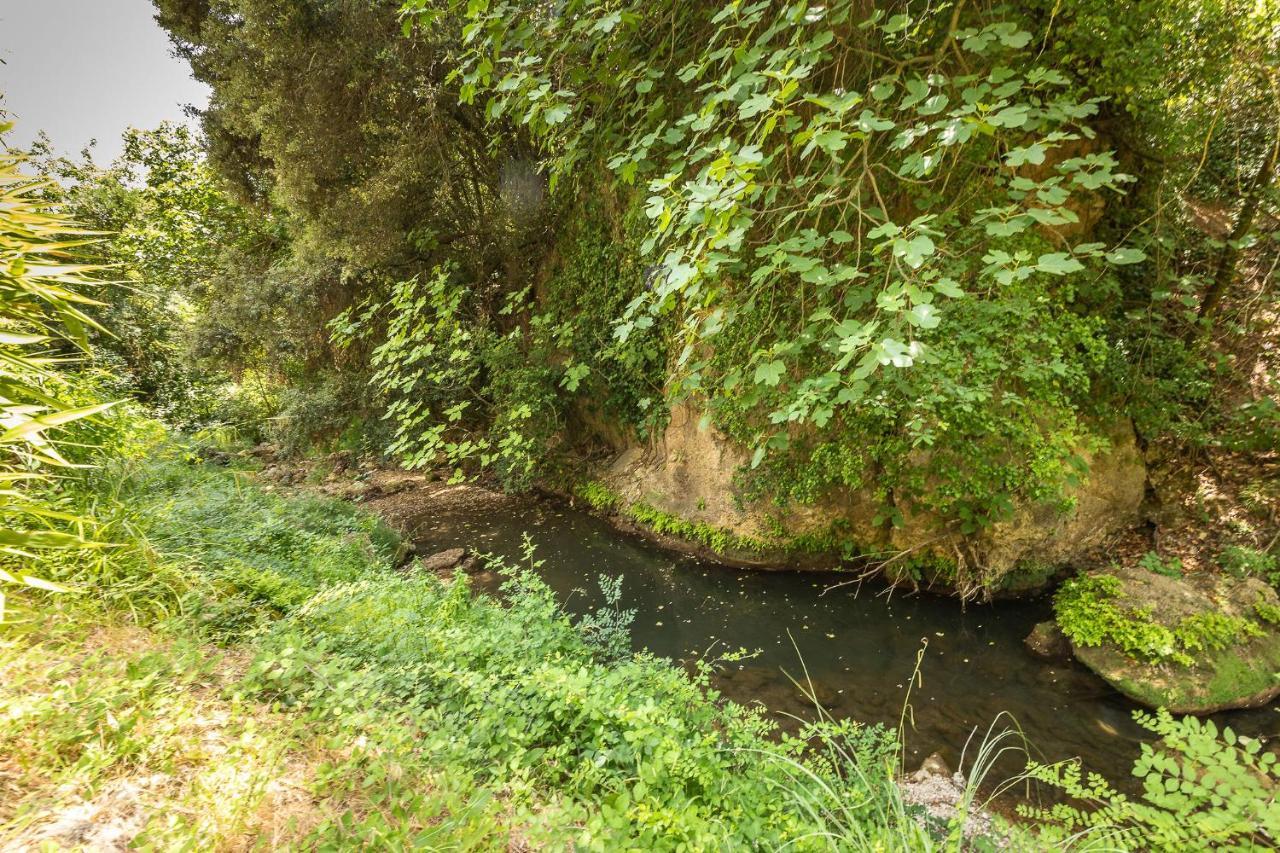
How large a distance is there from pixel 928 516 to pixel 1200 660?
1906 millimetres

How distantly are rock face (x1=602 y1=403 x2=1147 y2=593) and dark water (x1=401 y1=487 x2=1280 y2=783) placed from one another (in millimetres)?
419

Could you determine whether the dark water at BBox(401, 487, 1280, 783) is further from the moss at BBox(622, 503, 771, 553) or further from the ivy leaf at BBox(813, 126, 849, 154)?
the ivy leaf at BBox(813, 126, 849, 154)

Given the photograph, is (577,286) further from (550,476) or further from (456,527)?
(456,527)

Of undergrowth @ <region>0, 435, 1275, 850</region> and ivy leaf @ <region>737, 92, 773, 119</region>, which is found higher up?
ivy leaf @ <region>737, 92, 773, 119</region>

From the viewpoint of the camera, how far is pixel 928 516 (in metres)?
4.87

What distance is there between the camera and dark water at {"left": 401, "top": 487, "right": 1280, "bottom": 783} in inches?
135

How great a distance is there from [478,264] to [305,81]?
3020 mm

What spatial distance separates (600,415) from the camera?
8.12 m

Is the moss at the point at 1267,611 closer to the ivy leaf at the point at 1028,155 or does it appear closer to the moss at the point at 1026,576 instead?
the moss at the point at 1026,576

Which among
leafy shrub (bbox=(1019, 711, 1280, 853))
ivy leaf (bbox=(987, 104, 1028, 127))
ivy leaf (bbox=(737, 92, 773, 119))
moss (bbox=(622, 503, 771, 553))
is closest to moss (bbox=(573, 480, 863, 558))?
moss (bbox=(622, 503, 771, 553))

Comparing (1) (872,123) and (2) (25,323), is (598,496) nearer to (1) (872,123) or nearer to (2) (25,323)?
(2) (25,323)

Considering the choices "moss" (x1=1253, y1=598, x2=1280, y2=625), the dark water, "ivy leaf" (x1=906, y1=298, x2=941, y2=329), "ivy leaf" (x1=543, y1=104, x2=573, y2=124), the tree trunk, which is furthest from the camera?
the tree trunk

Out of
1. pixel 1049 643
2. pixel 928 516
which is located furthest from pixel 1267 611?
pixel 928 516

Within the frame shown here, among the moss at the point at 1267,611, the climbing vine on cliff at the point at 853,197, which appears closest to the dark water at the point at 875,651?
the moss at the point at 1267,611
